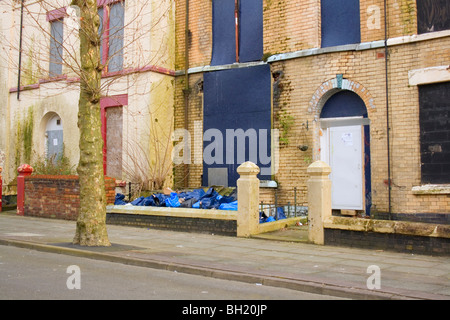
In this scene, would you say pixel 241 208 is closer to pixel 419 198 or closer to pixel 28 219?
pixel 419 198

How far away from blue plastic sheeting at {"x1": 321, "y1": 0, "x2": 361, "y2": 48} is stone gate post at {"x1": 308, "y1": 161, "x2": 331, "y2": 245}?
4.39 m

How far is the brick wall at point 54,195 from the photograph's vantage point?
14648 mm

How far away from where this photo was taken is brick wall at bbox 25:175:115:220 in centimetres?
1465

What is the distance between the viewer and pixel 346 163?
13078mm

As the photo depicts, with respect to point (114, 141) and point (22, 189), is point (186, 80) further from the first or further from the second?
point (22, 189)

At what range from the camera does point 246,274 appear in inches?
291

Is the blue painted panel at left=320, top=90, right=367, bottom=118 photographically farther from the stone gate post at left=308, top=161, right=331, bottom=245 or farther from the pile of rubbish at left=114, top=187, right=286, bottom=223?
the stone gate post at left=308, top=161, right=331, bottom=245

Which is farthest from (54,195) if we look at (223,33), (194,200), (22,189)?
(223,33)

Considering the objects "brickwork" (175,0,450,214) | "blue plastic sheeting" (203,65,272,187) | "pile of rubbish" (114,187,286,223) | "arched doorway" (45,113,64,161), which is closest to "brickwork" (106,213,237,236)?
"pile of rubbish" (114,187,286,223)

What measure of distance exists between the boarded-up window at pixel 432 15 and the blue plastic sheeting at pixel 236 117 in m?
4.20

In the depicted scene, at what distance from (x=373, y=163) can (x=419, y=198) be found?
1372mm

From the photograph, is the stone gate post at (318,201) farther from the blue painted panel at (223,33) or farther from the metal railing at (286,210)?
the blue painted panel at (223,33)

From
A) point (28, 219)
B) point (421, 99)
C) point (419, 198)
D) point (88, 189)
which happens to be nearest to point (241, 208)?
point (88, 189)

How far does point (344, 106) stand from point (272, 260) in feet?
19.8
